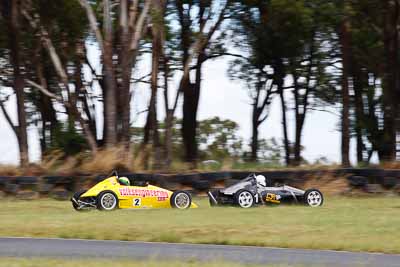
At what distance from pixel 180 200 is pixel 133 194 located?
43.1 inches

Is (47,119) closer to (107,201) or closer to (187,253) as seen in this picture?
(107,201)

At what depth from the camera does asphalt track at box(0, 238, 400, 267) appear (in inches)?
488

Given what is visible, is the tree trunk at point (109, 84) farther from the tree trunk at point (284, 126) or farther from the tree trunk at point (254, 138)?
the tree trunk at point (254, 138)

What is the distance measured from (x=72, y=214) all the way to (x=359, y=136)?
2990 centimetres

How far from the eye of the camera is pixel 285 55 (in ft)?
138

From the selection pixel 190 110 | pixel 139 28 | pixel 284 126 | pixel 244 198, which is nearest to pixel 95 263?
pixel 244 198

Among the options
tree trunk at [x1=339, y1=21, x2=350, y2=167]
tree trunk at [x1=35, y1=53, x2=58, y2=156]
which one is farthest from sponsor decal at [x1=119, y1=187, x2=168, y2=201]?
tree trunk at [x1=35, y1=53, x2=58, y2=156]

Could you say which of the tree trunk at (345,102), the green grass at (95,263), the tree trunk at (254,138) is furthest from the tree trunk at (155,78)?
the green grass at (95,263)

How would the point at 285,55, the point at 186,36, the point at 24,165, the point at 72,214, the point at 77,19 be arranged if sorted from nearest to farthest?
the point at 72,214
the point at 24,165
the point at 77,19
the point at 186,36
the point at 285,55

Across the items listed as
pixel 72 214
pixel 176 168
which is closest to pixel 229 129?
pixel 176 168

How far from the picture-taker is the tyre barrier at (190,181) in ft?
80.1

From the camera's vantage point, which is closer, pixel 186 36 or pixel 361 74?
pixel 186 36

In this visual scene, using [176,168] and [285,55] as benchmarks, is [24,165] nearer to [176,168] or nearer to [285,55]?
[176,168]

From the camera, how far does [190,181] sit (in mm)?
24500
